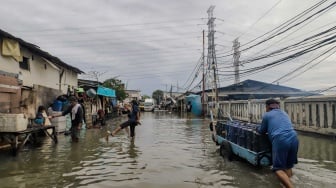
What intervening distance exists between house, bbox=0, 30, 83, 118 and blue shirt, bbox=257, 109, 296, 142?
28.7ft

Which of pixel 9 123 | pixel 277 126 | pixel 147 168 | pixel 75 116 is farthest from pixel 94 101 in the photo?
pixel 277 126

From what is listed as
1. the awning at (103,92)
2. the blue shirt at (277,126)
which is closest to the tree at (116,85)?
the awning at (103,92)

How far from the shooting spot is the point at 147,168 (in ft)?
27.6

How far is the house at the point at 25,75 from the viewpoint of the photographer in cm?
1233

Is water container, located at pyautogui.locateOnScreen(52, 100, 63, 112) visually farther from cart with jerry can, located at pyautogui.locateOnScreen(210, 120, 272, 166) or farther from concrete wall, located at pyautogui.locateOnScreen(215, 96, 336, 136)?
cart with jerry can, located at pyautogui.locateOnScreen(210, 120, 272, 166)

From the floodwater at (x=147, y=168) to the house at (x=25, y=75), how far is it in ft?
6.65

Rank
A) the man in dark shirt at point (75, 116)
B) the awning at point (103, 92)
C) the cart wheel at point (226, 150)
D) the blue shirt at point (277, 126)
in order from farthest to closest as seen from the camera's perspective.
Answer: the awning at point (103, 92), the man in dark shirt at point (75, 116), the cart wheel at point (226, 150), the blue shirt at point (277, 126)

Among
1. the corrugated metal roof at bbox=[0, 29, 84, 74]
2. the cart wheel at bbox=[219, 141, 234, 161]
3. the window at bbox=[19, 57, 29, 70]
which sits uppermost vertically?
the corrugated metal roof at bbox=[0, 29, 84, 74]

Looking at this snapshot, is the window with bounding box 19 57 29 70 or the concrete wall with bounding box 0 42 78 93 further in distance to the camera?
the window with bounding box 19 57 29 70

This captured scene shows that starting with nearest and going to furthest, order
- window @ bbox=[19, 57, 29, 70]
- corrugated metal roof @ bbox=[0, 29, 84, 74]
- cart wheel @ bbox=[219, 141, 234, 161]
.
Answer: cart wheel @ bbox=[219, 141, 234, 161]
corrugated metal roof @ bbox=[0, 29, 84, 74]
window @ bbox=[19, 57, 29, 70]

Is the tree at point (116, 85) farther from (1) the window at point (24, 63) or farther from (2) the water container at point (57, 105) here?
(1) the window at point (24, 63)

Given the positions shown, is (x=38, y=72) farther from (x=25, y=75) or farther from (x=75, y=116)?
(x=75, y=116)

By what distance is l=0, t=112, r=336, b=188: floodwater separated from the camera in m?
6.99

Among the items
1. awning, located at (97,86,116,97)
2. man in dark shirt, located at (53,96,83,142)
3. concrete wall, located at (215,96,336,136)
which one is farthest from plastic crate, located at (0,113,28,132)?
awning, located at (97,86,116,97)
